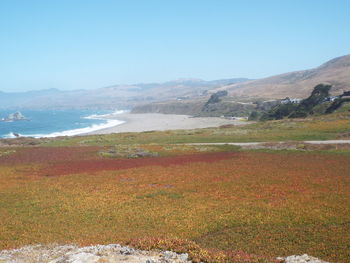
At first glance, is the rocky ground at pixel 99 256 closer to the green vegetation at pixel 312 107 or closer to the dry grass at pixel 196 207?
the dry grass at pixel 196 207

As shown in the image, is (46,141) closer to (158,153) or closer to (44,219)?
(158,153)

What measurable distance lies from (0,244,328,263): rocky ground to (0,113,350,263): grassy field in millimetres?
768

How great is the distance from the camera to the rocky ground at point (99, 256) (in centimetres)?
1292

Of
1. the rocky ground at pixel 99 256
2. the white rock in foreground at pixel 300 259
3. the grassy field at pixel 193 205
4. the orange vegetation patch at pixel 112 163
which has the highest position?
the rocky ground at pixel 99 256

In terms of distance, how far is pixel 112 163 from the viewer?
4753 centimetres

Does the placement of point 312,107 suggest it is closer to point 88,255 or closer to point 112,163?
point 112,163

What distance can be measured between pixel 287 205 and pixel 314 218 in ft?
9.50

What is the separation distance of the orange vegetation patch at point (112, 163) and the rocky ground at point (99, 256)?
26210 millimetres

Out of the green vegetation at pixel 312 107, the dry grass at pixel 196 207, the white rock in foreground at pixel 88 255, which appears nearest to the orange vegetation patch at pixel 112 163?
the dry grass at pixel 196 207

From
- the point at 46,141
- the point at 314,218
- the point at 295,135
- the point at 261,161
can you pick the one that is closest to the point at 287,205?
the point at 314,218

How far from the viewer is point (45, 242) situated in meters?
17.2

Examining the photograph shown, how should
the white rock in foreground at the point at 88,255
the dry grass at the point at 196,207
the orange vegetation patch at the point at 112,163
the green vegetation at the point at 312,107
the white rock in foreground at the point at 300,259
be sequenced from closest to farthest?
1. the white rock in foreground at the point at 88,255
2. the white rock in foreground at the point at 300,259
3. the dry grass at the point at 196,207
4. the orange vegetation patch at the point at 112,163
5. the green vegetation at the point at 312,107

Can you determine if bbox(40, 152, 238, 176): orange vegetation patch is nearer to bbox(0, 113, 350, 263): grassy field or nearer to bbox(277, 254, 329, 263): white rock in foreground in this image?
bbox(0, 113, 350, 263): grassy field

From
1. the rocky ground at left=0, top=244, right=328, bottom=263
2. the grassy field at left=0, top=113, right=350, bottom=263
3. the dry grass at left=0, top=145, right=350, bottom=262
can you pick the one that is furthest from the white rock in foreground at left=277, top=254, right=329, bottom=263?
the dry grass at left=0, top=145, right=350, bottom=262
